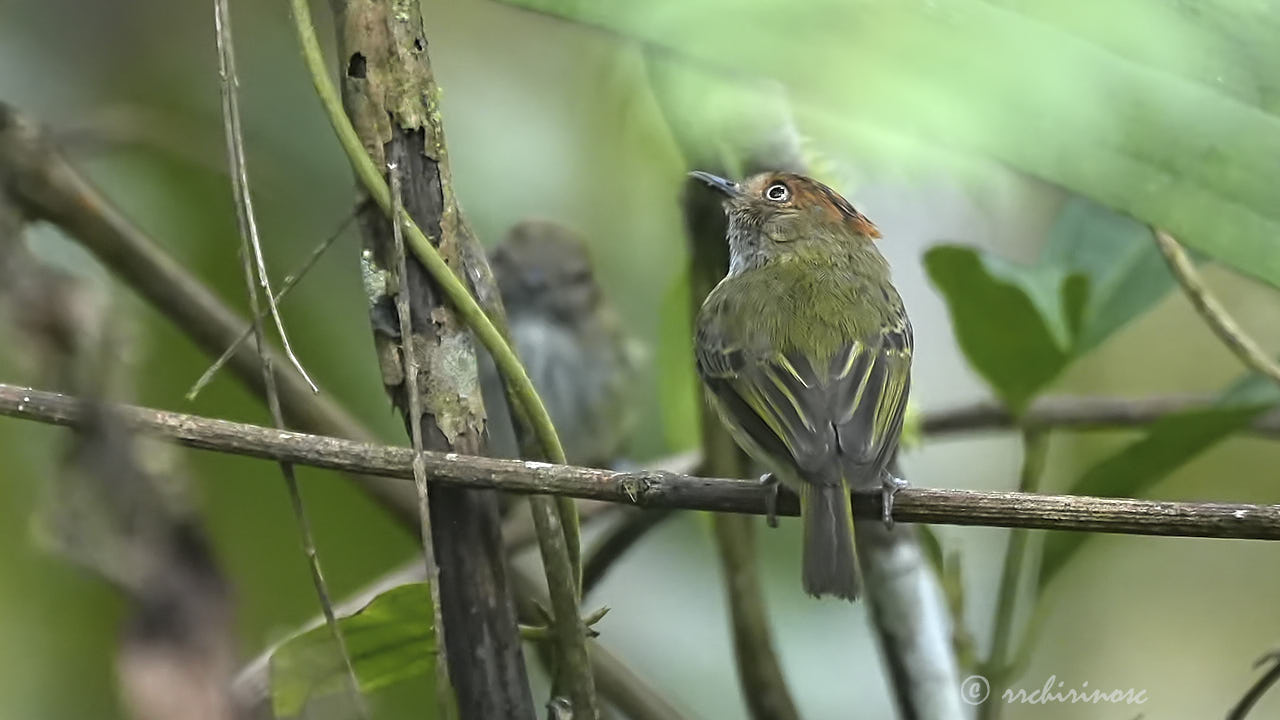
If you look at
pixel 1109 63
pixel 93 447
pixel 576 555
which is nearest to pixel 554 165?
pixel 576 555

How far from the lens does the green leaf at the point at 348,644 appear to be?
156 centimetres

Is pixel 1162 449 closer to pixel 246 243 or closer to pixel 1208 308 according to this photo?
pixel 1208 308

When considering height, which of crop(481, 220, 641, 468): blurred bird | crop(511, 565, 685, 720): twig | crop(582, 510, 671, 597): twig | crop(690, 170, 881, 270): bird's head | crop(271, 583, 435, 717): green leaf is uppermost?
crop(481, 220, 641, 468): blurred bird

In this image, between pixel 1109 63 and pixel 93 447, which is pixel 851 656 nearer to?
pixel 1109 63

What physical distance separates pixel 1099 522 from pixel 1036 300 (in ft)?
3.71

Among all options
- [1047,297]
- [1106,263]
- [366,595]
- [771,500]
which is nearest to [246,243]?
[771,500]

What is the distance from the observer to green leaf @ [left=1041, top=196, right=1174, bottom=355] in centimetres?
242

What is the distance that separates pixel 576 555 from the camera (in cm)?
169

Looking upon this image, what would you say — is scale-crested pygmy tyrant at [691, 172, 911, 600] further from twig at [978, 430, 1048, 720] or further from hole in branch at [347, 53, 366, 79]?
hole in branch at [347, 53, 366, 79]

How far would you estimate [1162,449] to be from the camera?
2.20 meters

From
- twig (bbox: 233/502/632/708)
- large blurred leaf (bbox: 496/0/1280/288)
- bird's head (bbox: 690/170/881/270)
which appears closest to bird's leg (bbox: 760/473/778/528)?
twig (bbox: 233/502/632/708)

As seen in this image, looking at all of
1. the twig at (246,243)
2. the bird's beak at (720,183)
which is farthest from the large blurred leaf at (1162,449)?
the twig at (246,243)

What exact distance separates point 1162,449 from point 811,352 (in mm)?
706

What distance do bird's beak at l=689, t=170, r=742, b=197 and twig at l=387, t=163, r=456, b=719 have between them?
98 cm
